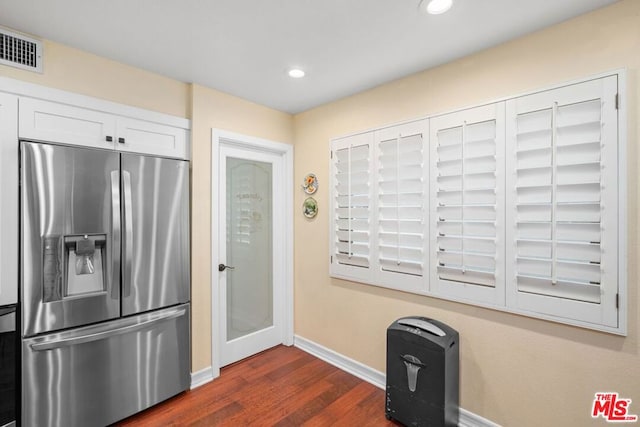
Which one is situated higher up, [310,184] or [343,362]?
[310,184]

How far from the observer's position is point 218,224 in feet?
8.72

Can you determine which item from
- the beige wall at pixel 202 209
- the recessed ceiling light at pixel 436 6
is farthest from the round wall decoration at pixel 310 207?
the recessed ceiling light at pixel 436 6

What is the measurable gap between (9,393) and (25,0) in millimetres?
2095

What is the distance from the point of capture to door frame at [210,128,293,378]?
8.38 ft

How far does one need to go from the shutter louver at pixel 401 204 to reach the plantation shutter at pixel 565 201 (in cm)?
59

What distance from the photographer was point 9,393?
63.9 inches

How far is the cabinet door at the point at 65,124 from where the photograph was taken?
5.77 ft

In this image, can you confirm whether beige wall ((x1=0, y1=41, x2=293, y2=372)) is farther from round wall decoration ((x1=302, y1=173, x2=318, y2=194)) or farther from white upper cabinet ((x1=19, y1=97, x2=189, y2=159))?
round wall decoration ((x1=302, y1=173, x2=318, y2=194))

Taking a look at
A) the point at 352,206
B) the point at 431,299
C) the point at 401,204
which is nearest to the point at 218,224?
the point at 352,206

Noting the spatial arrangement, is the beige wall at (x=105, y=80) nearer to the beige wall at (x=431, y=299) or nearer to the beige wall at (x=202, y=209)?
the beige wall at (x=431, y=299)

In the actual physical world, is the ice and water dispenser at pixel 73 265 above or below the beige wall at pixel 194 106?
below

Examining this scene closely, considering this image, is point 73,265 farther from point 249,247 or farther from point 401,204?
point 401,204

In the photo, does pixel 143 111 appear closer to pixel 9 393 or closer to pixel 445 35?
pixel 9 393

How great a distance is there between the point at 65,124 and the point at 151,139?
497 millimetres
